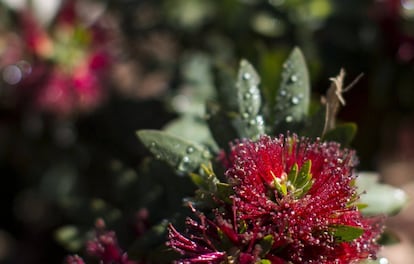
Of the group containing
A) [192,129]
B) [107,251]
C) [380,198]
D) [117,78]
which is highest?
[117,78]

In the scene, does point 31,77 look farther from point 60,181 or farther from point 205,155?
point 205,155

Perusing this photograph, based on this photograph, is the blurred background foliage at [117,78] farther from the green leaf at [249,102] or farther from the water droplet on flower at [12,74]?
the green leaf at [249,102]

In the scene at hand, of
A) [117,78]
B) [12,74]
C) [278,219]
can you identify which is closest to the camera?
[278,219]

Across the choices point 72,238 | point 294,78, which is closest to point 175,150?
point 294,78

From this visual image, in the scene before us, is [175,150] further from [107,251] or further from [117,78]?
[117,78]

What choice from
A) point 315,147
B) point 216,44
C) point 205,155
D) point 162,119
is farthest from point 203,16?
point 315,147

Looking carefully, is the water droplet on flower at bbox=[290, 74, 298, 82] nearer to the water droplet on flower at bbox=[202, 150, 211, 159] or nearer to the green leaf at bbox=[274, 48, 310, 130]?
the green leaf at bbox=[274, 48, 310, 130]

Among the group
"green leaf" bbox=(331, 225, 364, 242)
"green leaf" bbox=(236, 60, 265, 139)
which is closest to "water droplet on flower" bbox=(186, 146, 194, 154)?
"green leaf" bbox=(236, 60, 265, 139)
